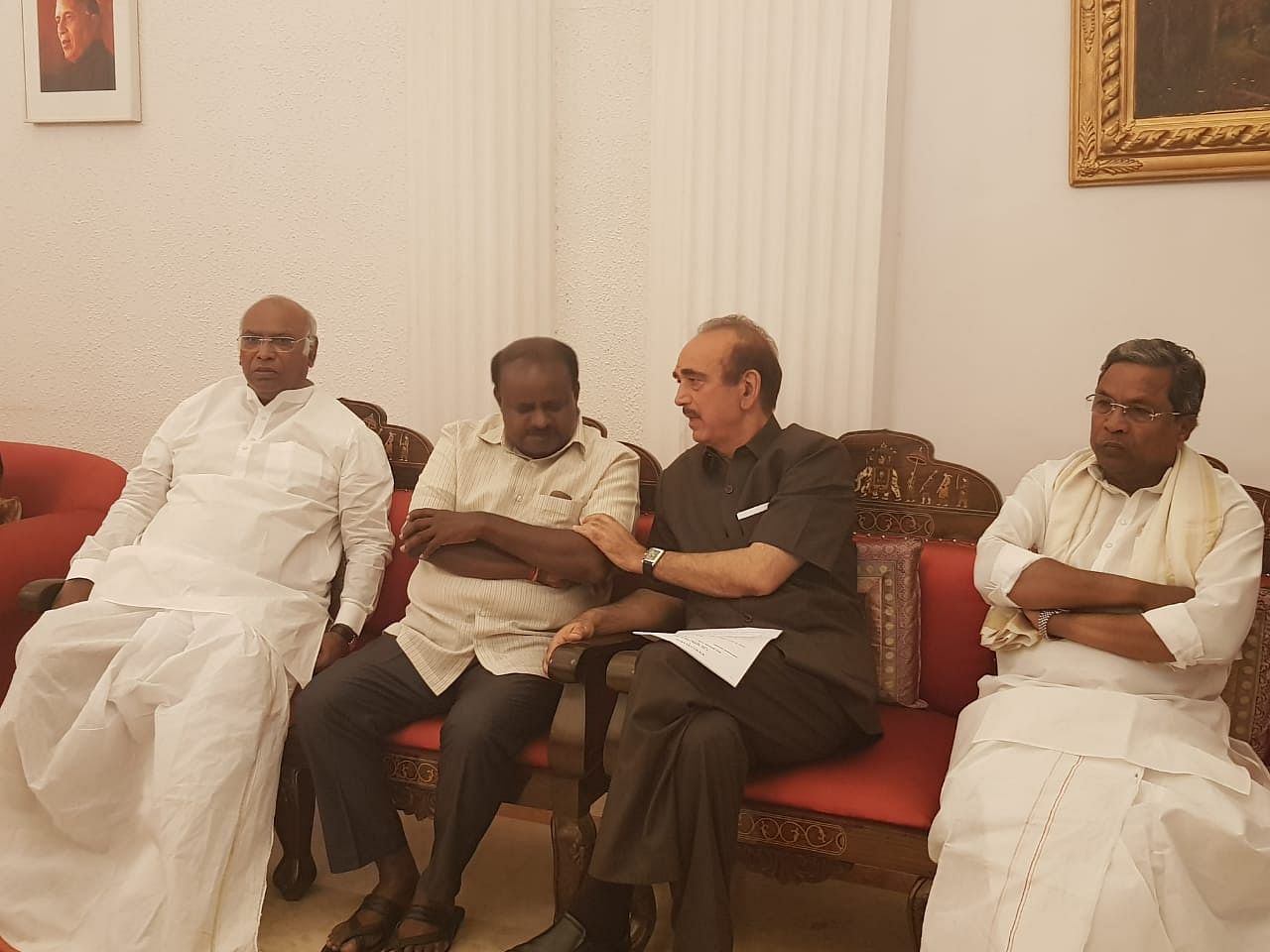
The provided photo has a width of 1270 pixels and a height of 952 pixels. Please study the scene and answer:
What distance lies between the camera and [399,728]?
2844 millimetres

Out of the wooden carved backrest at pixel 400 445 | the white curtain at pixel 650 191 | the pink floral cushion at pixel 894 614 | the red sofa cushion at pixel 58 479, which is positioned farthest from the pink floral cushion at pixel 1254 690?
the red sofa cushion at pixel 58 479

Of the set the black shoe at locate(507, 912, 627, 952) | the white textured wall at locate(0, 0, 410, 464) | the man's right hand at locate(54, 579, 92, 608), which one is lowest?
the black shoe at locate(507, 912, 627, 952)

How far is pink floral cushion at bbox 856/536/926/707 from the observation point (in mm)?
2881

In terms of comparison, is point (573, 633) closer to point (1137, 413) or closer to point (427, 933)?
point (427, 933)

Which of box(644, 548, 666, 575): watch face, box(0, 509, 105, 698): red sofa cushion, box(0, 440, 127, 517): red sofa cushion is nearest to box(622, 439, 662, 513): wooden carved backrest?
box(644, 548, 666, 575): watch face

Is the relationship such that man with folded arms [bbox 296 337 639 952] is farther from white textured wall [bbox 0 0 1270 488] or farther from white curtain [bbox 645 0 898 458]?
white textured wall [bbox 0 0 1270 488]

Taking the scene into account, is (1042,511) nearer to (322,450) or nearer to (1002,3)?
(1002,3)

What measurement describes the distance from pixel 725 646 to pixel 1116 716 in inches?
32.5

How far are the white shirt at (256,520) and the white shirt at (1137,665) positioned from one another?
5.69ft

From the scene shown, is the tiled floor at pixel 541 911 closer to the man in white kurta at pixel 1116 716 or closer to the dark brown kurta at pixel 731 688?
the dark brown kurta at pixel 731 688

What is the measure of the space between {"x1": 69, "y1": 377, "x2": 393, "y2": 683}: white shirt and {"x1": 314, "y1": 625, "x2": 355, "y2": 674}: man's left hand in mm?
23

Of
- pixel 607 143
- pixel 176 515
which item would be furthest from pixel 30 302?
pixel 607 143

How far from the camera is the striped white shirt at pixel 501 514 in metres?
2.92

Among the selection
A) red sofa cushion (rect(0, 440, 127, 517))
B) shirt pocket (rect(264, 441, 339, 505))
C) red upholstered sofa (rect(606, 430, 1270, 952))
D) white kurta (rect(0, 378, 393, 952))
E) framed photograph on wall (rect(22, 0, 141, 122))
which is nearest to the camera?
red upholstered sofa (rect(606, 430, 1270, 952))
